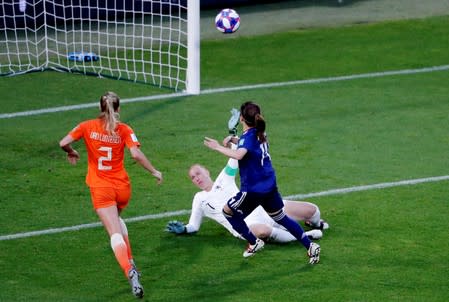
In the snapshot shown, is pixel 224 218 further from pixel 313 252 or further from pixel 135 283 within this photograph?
pixel 135 283

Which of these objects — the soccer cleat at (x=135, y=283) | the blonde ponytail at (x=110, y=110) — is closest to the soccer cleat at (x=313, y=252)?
the soccer cleat at (x=135, y=283)

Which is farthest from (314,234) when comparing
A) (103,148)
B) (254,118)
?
(103,148)

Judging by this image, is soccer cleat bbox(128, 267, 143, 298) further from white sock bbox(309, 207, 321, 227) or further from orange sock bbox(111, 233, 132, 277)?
white sock bbox(309, 207, 321, 227)

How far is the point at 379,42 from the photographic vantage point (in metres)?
22.0

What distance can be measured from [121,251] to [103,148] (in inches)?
42.0

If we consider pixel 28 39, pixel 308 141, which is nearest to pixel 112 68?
pixel 28 39

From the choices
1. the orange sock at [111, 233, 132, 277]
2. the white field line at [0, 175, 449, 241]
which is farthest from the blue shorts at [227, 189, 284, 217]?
the white field line at [0, 175, 449, 241]

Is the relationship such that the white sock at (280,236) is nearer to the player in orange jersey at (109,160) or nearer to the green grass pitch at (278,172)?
the green grass pitch at (278,172)

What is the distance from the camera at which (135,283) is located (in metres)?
10.6

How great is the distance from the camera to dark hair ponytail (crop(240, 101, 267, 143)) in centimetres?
1136

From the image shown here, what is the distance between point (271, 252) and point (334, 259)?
716mm

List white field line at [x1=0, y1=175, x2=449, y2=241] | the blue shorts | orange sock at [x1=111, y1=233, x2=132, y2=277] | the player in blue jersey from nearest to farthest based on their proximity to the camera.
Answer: orange sock at [x1=111, y1=233, x2=132, y2=277], the player in blue jersey, the blue shorts, white field line at [x1=0, y1=175, x2=449, y2=241]

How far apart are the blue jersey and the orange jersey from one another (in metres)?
1.18

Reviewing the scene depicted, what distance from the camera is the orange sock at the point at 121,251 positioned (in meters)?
10.7
